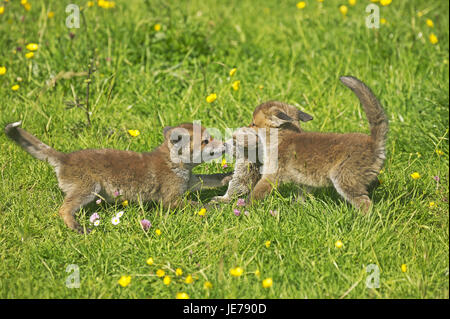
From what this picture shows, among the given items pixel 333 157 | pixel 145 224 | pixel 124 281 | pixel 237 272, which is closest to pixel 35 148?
pixel 145 224

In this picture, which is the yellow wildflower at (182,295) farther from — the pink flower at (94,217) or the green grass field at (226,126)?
the pink flower at (94,217)

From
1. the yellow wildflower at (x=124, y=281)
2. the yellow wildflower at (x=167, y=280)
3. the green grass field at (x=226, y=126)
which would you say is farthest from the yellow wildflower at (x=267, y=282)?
the yellow wildflower at (x=124, y=281)

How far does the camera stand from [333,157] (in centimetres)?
482

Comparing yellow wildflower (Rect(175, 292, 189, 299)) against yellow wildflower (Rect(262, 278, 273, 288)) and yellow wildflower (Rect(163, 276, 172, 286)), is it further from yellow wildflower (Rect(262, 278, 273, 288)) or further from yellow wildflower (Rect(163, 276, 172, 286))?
yellow wildflower (Rect(262, 278, 273, 288))

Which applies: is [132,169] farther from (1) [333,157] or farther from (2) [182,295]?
(1) [333,157]

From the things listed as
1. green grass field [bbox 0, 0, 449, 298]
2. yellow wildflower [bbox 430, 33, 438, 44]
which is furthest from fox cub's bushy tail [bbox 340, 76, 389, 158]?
yellow wildflower [bbox 430, 33, 438, 44]

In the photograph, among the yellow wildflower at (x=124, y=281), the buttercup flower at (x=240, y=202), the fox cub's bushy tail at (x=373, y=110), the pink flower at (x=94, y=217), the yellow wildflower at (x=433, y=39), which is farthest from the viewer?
the yellow wildflower at (x=433, y=39)

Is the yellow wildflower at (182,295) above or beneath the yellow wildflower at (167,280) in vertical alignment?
beneath

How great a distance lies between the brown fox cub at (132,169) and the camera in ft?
16.3

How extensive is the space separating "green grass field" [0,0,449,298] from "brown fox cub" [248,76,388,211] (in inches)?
7.6

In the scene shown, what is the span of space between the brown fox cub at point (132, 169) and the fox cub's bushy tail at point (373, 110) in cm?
145

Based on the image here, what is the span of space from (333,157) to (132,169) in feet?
5.81

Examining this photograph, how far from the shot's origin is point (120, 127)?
21.1 feet

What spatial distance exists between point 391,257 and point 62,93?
446 cm
